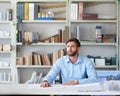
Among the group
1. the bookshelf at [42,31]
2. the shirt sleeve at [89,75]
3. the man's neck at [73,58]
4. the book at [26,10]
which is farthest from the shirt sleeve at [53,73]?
the book at [26,10]

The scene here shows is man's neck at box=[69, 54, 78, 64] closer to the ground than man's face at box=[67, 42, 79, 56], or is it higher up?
closer to the ground

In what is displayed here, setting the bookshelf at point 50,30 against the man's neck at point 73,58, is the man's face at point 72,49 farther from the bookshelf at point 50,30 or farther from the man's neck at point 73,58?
the bookshelf at point 50,30

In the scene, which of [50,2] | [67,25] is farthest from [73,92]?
[50,2]

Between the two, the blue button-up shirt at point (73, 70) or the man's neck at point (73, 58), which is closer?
the blue button-up shirt at point (73, 70)

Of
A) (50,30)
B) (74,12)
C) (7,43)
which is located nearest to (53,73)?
(74,12)

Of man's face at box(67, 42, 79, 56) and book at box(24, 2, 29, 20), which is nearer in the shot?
man's face at box(67, 42, 79, 56)

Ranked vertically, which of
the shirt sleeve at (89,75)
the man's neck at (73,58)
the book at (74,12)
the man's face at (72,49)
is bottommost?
the shirt sleeve at (89,75)

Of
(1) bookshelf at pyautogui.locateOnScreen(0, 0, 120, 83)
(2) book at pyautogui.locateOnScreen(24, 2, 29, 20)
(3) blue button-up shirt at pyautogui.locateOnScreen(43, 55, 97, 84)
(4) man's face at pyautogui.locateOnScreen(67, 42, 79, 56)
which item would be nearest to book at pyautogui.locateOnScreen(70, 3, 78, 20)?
(1) bookshelf at pyautogui.locateOnScreen(0, 0, 120, 83)

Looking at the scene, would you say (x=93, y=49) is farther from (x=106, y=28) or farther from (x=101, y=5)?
(x=101, y=5)

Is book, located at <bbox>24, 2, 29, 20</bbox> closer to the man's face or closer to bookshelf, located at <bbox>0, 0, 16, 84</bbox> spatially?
bookshelf, located at <bbox>0, 0, 16, 84</bbox>

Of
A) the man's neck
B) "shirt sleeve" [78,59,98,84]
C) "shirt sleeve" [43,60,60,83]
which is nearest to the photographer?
"shirt sleeve" [78,59,98,84]

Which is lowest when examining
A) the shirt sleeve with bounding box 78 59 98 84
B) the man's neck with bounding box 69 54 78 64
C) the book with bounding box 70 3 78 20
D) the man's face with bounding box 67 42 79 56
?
the shirt sleeve with bounding box 78 59 98 84

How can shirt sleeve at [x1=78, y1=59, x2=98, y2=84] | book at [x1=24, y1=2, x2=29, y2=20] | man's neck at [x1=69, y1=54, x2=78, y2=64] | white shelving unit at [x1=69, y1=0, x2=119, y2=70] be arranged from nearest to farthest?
shirt sleeve at [x1=78, y1=59, x2=98, y2=84] → man's neck at [x1=69, y1=54, x2=78, y2=64] → book at [x1=24, y1=2, x2=29, y2=20] → white shelving unit at [x1=69, y1=0, x2=119, y2=70]

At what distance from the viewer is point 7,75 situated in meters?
5.36
